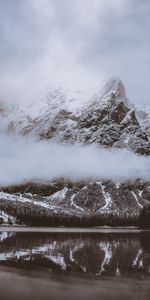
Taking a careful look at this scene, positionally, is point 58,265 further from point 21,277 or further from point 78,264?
point 21,277

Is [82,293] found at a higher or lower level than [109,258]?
lower

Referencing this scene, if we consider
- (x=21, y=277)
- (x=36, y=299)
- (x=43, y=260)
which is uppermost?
(x=43, y=260)

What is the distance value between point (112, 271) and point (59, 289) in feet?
53.3

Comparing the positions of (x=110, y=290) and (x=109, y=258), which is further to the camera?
(x=109, y=258)

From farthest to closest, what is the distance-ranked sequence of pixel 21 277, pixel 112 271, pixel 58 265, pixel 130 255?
pixel 130 255
pixel 58 265
pixel 112 271
pixel 21 277

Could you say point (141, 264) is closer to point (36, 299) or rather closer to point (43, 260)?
point (43, 260)

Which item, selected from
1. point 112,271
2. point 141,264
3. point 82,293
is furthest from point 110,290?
point 141,264

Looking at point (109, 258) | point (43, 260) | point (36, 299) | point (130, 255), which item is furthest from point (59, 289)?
point (130, 255)

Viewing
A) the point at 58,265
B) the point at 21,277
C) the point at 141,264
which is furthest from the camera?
the point at 141,264

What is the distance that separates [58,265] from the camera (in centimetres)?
6412

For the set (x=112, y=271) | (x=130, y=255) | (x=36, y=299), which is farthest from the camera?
(x=130, y=255)

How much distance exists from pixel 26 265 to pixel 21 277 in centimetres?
1178

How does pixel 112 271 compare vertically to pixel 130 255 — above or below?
below

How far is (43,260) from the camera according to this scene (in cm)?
7056
